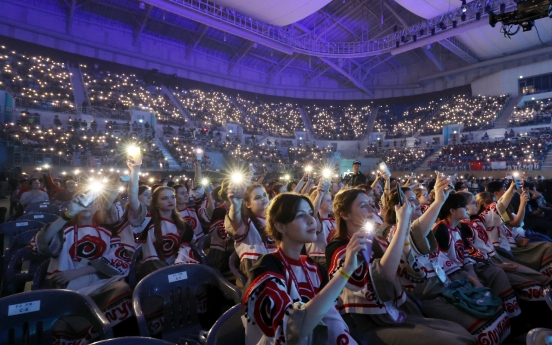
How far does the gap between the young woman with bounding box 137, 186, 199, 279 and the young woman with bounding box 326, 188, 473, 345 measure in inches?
69.2

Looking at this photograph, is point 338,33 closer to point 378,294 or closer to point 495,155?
point 495,155

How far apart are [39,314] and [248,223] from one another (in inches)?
70.8

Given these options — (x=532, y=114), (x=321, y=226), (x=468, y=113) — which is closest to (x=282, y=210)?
(x=321, y=226)

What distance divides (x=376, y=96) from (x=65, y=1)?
30.1 metres

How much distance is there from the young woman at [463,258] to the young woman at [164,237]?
8.37 feet

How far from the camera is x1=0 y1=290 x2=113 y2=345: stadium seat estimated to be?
1.84 m

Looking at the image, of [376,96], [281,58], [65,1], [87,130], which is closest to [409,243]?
[87,130]

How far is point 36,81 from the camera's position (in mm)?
18719

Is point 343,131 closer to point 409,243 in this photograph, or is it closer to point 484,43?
point 484,43

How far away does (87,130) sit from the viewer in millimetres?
16453

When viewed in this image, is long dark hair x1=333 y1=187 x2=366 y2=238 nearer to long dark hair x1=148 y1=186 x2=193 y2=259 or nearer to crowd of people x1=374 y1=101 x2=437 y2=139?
long dark hair x1=148 y1=186 x2=193 y2=259

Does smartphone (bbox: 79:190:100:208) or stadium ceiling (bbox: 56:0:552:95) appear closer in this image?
smartphone (bbox: 79:190:100:208)

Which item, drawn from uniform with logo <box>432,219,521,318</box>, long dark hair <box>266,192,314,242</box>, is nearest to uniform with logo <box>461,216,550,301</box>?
uniform with logo <box>432,219,521,318</box>

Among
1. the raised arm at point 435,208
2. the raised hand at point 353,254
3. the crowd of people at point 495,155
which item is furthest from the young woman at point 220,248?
the crowd of people at point 495,155
